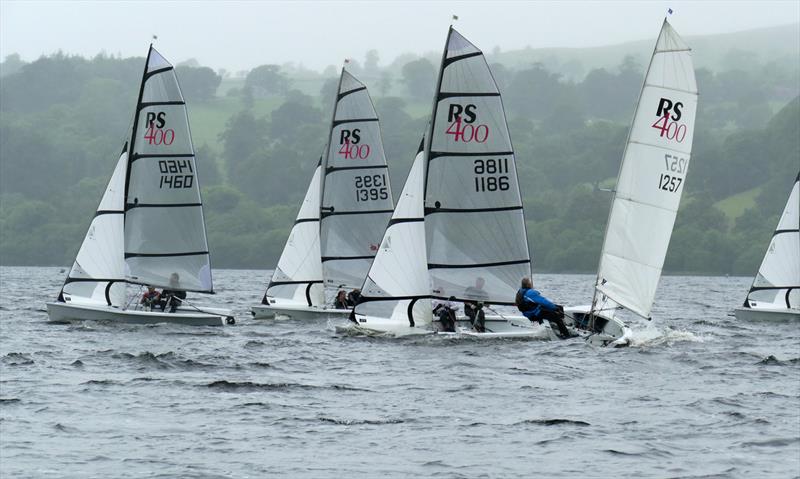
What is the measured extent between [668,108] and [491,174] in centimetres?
424

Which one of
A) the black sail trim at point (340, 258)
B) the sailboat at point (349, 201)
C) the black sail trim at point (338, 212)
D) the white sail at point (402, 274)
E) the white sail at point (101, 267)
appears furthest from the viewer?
the black sail trim at point (338, 212)

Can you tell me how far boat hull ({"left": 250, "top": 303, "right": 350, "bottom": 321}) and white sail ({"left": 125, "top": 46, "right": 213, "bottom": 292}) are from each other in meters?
3.35

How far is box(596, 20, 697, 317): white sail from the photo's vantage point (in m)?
30.6

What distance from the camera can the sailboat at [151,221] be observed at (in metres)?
34.8

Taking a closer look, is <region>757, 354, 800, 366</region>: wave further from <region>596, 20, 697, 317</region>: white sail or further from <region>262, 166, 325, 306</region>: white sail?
<region>262, 166, 325, 306</region>: white sail

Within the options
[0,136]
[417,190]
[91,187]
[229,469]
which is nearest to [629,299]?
[417,190]

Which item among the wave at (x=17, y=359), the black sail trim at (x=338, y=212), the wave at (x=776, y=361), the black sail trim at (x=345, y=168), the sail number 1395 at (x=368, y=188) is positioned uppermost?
the black sail trim at (x=345, y=168)

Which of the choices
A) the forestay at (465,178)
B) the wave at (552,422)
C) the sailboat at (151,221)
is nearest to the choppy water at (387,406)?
the wave at (552,422)

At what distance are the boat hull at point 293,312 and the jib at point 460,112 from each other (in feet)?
28.3

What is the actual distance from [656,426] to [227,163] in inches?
6347

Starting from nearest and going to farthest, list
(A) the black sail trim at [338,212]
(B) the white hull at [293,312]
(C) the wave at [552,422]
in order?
(C) the wave at [552,422]
(B) the white hull at [293,312]
(A) the black sail trim at [338,212]

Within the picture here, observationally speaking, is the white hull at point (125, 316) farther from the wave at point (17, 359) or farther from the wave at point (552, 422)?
the wave at point (552, 422)

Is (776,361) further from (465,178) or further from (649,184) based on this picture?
(465,178)

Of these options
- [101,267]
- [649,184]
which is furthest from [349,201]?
[649,184]
